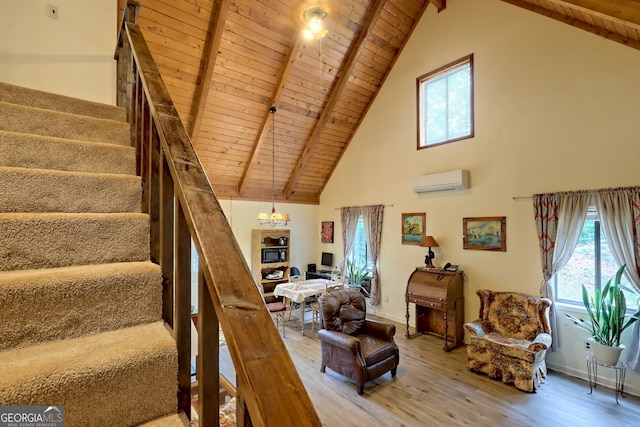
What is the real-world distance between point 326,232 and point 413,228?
2.72 meters

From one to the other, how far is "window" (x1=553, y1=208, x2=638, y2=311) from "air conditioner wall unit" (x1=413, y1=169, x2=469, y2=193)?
1640 millimetres

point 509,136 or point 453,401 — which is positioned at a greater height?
point 509,136

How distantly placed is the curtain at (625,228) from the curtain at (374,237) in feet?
11.5

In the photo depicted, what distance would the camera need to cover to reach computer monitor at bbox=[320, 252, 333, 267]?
765 centimetres

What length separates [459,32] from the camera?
5160mm

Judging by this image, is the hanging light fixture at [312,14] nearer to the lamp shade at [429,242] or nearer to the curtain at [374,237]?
the curtain at [374,237]

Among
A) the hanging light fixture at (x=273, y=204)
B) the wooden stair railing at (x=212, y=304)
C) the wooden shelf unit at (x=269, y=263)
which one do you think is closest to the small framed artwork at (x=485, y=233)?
the hanging light fixture at (x=273, y=204)

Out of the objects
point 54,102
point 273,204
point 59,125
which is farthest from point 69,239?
point 273,204

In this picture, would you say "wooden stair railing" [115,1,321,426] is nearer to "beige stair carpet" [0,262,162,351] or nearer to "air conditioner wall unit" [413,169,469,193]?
"beige stair carpet" [0,262,162,351]

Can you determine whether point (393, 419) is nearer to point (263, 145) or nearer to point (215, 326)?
point (215, 326)

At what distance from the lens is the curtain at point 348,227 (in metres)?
7.08

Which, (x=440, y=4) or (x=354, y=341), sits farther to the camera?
(x=440, y=4)

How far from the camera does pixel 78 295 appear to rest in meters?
1.02

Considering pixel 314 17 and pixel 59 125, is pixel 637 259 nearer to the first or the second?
pixel 314 17
